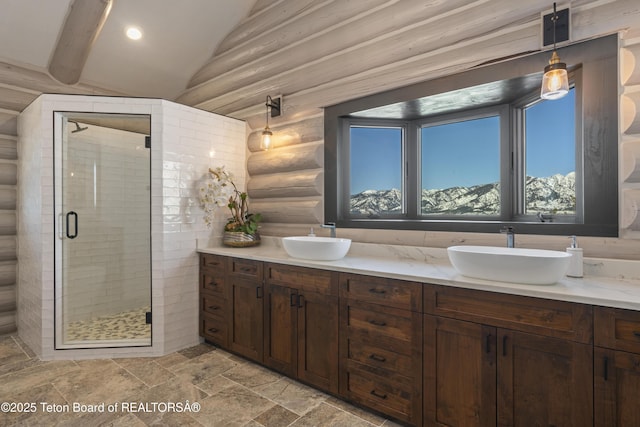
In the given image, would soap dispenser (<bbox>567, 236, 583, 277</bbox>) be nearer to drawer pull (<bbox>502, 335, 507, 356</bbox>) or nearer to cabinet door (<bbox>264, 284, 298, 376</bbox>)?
drawer pull (<bbox>502, 335, 507, 356</bbox>)

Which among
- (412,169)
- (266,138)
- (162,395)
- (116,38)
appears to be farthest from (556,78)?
(116,38)

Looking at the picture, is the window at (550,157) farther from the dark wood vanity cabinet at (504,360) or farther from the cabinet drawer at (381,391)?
the cabinet drawer at (381,391)

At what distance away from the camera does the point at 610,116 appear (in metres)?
1.73

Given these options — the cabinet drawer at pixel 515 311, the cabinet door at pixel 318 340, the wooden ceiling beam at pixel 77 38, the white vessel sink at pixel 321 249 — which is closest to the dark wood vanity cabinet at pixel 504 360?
the cabinet drawer at pixel 515 311

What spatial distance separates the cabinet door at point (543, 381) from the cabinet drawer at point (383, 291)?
1.37 ft

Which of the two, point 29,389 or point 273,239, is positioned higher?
point 273,239

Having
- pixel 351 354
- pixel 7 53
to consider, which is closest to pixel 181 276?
pixel 351 354

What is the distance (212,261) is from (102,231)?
1.24m

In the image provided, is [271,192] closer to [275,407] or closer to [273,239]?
[273,239]

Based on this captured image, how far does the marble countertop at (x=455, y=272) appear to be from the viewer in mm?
1366

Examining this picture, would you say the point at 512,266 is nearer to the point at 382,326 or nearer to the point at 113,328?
the point at 382,326

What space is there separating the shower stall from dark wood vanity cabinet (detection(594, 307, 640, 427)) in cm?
279

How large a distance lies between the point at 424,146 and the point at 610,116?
1.23 metres

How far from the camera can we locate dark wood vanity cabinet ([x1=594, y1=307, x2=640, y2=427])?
126 centimetres
